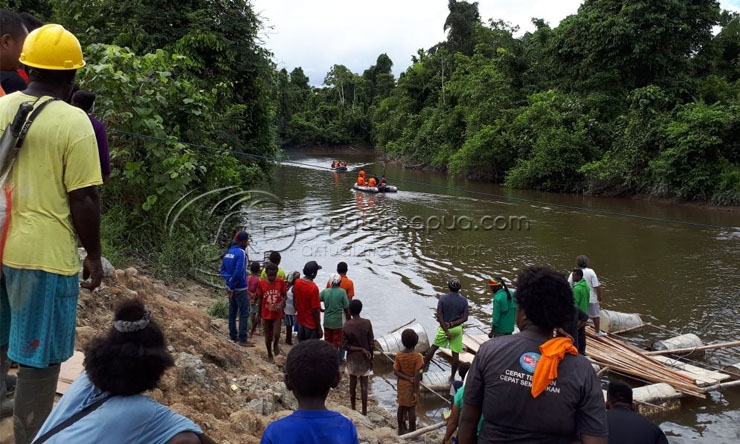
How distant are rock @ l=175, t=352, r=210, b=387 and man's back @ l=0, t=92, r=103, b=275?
2725mm

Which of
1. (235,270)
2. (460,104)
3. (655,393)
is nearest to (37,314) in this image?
(235,270)

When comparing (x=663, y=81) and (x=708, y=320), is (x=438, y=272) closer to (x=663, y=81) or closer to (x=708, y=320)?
(x=708, y=320)

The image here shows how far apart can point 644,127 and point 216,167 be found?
24.7 meters

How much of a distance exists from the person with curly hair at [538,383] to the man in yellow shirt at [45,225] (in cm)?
203

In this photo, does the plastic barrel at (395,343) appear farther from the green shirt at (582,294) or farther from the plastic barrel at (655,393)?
the plastic barrel at (655,393)

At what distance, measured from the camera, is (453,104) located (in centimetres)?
5472

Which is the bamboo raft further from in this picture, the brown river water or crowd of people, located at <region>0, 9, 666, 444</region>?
crowd of people, located at <region>0, 9, 666, 444</region>

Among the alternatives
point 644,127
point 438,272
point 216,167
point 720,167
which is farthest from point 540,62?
point 216,167

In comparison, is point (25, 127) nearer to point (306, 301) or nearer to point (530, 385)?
point (530, 385)

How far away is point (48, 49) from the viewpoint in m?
2.56

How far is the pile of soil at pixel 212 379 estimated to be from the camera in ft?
14.8

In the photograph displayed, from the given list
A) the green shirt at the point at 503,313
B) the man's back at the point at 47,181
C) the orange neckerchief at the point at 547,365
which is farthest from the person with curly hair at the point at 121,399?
the green shirt at the point at 503,313

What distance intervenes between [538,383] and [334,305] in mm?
5500

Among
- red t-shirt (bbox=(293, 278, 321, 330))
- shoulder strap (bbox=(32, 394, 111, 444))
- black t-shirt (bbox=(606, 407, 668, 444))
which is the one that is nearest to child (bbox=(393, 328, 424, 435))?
red t-shirt (bbox=(293, 278, 321, 330))
